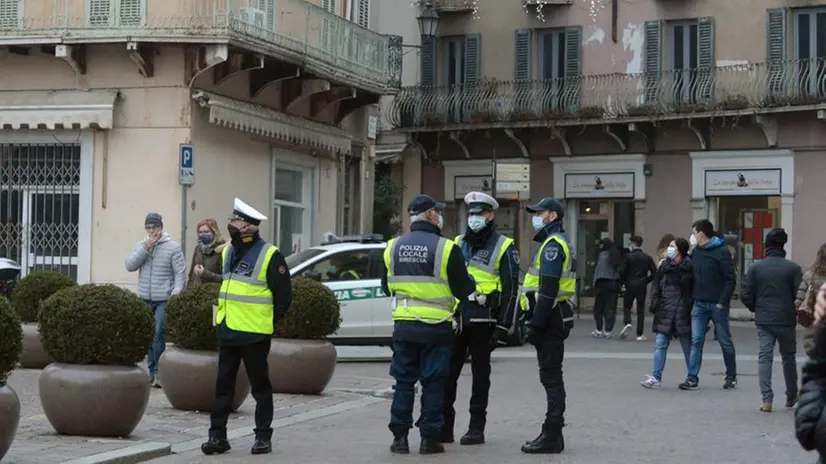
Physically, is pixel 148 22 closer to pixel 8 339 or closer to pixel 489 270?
pixel 489 270

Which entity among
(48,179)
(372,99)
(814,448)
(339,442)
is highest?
(372,99)

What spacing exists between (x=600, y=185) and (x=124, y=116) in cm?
1521

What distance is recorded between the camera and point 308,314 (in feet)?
48.1

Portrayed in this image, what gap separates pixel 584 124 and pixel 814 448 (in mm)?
30007

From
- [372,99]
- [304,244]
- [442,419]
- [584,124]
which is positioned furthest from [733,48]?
[442,419]

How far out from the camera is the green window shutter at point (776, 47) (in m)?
32.6

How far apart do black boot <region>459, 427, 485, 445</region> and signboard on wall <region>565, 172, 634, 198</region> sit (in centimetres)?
2439

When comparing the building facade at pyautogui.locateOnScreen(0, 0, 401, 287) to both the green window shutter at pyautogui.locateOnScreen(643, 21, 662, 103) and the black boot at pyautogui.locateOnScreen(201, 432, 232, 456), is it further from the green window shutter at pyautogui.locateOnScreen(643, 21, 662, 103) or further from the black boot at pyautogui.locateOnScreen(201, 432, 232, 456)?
the black boot at pyautogui.locateOnScreen(201, 432, 232, 456)

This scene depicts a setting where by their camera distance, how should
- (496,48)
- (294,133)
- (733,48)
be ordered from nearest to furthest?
(294,133) < (733,48) < (496,48)

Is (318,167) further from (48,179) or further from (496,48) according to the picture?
(496,48)

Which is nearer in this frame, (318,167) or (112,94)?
(112,94)

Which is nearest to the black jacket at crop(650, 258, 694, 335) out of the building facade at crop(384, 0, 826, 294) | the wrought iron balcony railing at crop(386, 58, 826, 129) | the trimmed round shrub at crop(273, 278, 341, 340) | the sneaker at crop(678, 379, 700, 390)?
the sneaker at crop(678, 379, 700, 390)

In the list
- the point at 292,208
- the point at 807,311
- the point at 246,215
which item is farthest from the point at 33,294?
the point at 292,208

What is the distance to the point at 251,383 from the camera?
35.7 ft
